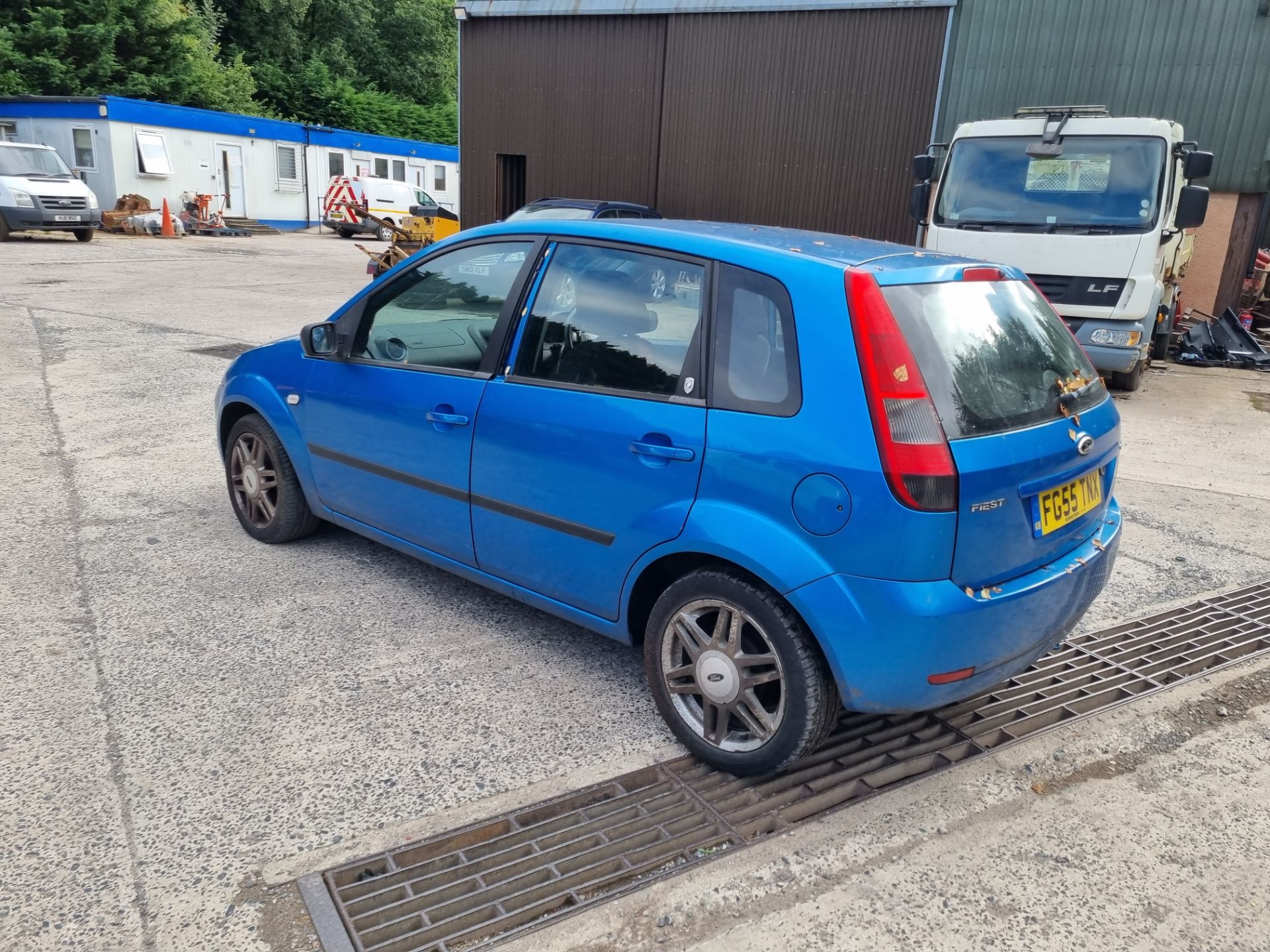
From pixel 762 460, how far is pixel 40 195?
2292 cm

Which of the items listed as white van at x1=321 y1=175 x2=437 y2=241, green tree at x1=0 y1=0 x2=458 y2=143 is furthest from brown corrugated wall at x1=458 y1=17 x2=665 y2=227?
green tree at x1=0 y1=0 x2=458 y2=143

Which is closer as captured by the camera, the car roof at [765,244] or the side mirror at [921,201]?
the car roof at [765,244]

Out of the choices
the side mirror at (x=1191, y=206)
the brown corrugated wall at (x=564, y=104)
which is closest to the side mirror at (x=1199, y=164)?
the side mirror at (x=1191, y=206)

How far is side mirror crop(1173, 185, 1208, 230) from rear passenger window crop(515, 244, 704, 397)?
7.67 m

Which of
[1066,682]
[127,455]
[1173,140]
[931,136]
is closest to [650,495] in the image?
[1066,682]

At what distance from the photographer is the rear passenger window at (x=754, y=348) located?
275 cm

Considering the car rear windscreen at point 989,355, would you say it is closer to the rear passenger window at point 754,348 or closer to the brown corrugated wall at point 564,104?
the rear passenger window at point 754,348

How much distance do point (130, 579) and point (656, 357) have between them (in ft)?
8.89

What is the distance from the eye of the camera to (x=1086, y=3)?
13.2 metres

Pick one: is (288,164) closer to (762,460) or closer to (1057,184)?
(1057,184)

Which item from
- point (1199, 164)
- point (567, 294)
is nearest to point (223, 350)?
point (567, 294)

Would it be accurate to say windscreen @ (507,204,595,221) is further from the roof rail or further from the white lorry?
the roof rail

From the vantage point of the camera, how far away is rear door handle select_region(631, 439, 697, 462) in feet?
9.44

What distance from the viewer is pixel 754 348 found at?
2848 millimetres
